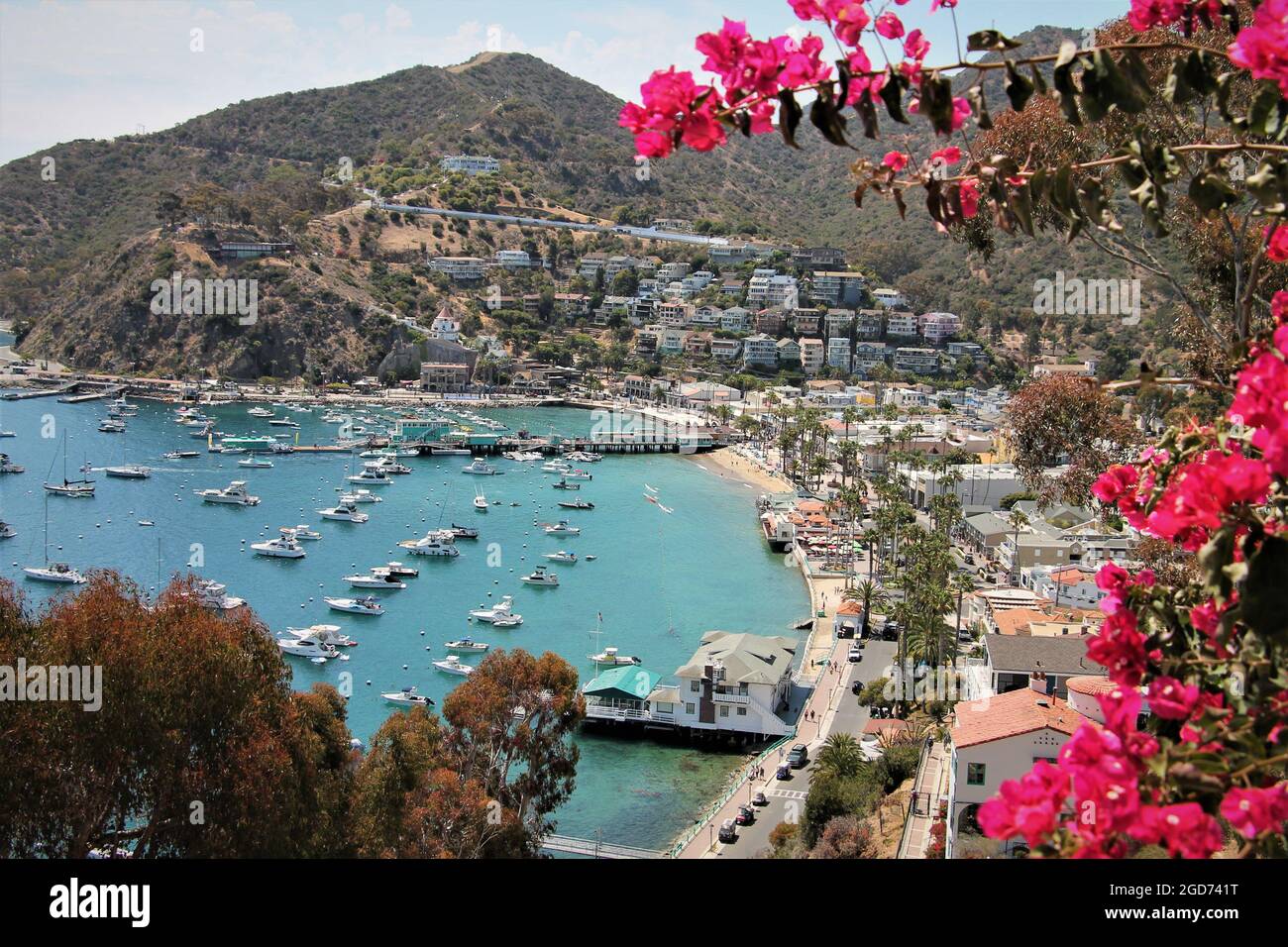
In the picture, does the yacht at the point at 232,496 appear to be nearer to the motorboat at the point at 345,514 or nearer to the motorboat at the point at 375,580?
the motorboat at the point at 345,514

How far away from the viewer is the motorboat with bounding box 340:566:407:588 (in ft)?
116

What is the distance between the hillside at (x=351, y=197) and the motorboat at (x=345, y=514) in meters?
38.1

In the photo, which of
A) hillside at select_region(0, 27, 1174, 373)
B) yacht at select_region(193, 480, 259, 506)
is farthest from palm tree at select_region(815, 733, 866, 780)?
hillside at select_region(0, 27, 1174, 373)

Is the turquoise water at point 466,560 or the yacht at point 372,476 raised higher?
the yacht at point 372,476

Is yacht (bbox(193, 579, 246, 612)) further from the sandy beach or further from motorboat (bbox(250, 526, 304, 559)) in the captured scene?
the sandy beach

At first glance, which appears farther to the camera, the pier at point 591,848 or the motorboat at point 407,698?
the motorboat at point 407,698

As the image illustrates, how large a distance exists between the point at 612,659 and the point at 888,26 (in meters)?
26.9

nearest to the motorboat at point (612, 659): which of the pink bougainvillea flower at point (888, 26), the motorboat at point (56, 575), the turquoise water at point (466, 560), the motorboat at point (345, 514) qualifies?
the turquoise water at point (466, 560)

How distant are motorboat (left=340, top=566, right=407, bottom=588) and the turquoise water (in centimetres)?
40

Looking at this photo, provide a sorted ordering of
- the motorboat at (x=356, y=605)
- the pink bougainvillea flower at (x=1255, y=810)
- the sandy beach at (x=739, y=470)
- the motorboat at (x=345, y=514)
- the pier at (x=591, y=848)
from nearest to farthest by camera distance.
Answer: the pink bougainvillea flower at (x=1255, y=810) < the pier at (x=591, y=848) < the motorboat at (x=356, y=605) < the motorboat at (x=345, y=514) < the sandy beach at (x=739, y=470)

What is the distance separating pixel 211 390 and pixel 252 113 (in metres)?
79.9

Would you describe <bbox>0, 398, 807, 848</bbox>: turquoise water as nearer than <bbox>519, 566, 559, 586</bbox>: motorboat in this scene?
Yes

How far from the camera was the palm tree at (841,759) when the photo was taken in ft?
62.1

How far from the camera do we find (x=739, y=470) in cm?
5844
